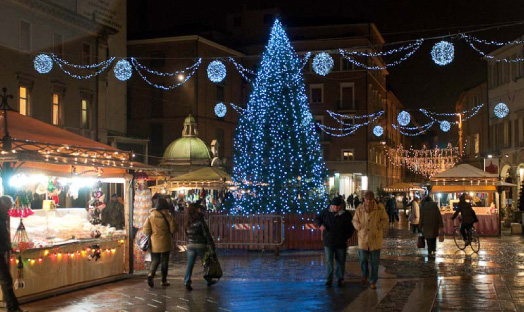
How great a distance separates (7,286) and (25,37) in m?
25.0

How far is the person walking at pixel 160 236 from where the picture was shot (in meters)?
13.9

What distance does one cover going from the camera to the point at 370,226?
1359 centimetres

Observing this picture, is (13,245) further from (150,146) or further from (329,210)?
(150,146)

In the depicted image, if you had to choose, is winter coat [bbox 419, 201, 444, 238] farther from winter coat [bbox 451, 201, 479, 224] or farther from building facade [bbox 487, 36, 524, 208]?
building facade [bbox 487, 36, 524, 208]

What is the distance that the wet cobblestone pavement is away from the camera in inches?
456

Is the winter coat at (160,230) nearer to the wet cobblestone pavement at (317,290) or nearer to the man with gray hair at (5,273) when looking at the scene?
the wet cobblestone pavement at (317,290)

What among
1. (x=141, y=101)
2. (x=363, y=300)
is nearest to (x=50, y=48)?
(x=141, y=101)

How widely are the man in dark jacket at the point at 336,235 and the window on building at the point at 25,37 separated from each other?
77.7ft

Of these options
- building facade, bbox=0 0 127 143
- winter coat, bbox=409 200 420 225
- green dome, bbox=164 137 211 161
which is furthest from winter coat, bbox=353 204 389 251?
green dome, bbox=164 137 211 161

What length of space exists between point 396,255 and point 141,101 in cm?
3865

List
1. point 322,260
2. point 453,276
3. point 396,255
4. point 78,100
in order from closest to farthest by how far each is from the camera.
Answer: point 453,276 → point 322,260 → point 396,255 → point 78,100

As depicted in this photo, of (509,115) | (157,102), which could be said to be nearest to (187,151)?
(157,102)

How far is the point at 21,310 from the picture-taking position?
36.2ft

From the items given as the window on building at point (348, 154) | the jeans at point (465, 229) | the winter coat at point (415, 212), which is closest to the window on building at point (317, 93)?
the window on building at point (348, 154)
